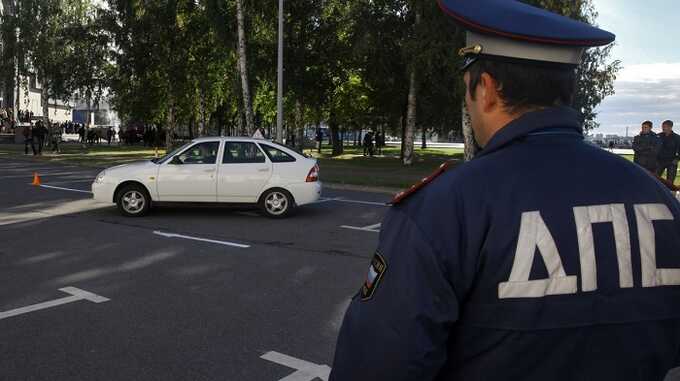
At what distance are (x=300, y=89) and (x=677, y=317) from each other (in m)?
30.6

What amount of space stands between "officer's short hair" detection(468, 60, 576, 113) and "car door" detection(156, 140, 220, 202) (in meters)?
10.2

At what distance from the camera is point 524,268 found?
4.21ft

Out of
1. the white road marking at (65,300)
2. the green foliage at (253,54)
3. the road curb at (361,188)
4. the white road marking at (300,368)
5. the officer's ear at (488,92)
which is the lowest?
the white road marking at (300,368)

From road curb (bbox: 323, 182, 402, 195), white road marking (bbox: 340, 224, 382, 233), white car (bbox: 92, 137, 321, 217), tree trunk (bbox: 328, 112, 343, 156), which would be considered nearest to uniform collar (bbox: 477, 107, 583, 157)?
white road marking (bbox: 340, 224, 382, 233)

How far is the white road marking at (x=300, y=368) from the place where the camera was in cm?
400

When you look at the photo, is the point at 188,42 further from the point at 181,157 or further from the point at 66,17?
the point at 181,157

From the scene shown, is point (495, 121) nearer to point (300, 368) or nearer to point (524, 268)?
point (524, 268)

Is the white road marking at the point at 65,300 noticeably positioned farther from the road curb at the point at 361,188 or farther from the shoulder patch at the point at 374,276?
the road curb at the point at 361,188

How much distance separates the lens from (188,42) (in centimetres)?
3344

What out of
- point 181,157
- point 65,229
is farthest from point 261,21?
point 65,229

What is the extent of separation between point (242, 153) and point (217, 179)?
0.72 meters

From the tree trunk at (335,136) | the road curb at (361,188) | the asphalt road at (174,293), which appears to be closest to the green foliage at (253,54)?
the tree trunk at (335,136)

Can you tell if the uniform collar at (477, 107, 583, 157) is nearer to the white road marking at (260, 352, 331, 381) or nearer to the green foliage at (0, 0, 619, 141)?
the white road marking at (260, 352, 331, 381)

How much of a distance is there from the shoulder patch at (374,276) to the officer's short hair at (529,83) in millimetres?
502
